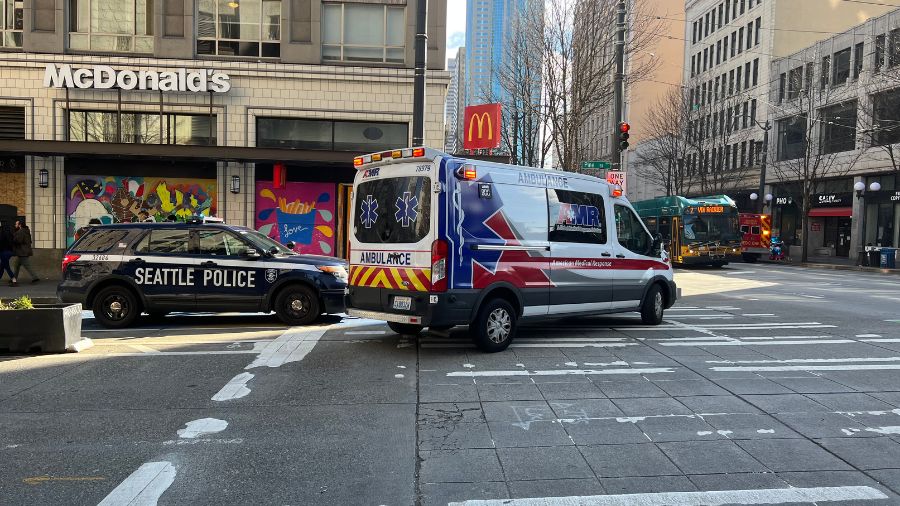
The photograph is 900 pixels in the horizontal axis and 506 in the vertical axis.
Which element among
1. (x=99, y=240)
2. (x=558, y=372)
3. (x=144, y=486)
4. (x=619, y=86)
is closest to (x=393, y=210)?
(x=558, y=372)

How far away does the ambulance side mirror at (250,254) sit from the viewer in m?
10.6

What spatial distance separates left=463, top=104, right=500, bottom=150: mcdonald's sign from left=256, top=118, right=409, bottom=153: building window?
88.9 inches

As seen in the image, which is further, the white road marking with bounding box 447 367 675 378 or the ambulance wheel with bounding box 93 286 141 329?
the ambulance wheel with bounding box 93 286 141 329

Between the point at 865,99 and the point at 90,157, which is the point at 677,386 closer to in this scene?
the point at 90,157

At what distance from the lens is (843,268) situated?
33.4m

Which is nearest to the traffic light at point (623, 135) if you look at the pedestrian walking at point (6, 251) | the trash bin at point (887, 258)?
the pedestrian walking at point (6, 251)


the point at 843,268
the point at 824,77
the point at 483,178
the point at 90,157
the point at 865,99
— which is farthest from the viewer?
the point at 824,77

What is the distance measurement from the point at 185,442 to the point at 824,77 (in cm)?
4536

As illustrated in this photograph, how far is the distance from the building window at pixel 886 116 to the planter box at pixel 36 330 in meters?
36.3

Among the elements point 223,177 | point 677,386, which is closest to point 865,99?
point 223,177

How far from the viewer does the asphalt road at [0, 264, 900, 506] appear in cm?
411

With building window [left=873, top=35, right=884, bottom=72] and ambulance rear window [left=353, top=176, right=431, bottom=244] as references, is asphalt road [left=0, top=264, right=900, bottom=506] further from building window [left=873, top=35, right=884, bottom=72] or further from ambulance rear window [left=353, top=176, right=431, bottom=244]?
building window [left=873, top=35, right=884, bottom=72]

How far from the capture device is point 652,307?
10.8 meters

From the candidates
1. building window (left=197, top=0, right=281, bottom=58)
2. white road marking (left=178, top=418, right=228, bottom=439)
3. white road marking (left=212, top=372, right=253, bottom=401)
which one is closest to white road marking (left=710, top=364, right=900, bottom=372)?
white road marking (left=212, top=372, right=253, bottom=401)
